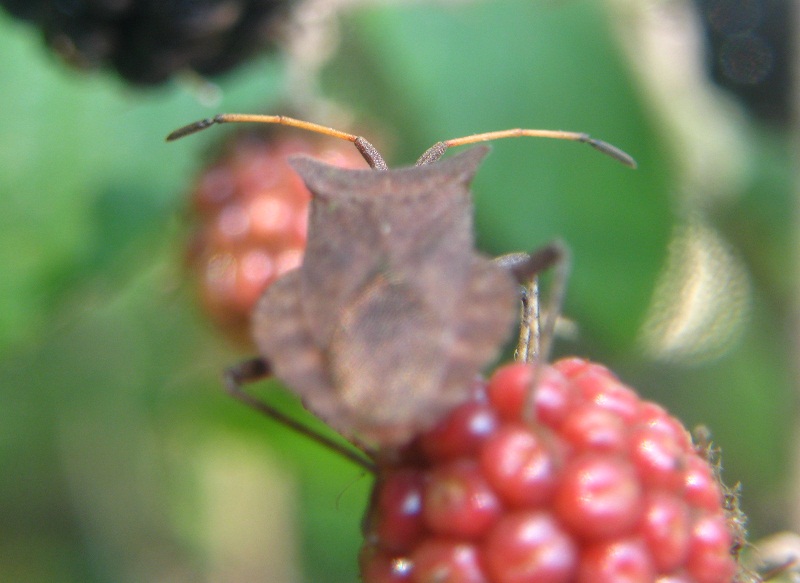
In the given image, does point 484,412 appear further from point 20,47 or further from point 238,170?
point 20,47

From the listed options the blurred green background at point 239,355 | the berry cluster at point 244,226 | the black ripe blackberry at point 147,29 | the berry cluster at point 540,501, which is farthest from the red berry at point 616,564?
the blurred green background at point 239,355

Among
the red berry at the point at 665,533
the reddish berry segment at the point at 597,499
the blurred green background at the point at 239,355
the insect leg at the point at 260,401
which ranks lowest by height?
the blurred green background at the point at 239,355

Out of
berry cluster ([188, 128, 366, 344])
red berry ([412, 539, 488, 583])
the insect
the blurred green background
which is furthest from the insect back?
the blurred green background

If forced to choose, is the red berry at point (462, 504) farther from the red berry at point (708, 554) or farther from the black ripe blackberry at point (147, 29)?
the black ripe blackberry at point (147, 29)

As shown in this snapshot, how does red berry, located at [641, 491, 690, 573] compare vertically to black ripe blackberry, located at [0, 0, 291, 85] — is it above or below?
above

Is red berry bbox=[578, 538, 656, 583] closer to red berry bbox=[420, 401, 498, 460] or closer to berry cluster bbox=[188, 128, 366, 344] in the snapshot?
red berry bbox=[420, 401, 498, 460]

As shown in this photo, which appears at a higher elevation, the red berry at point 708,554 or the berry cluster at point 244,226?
the red berry at point 708,554

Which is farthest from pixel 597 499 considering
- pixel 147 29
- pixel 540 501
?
pixel 147 29
